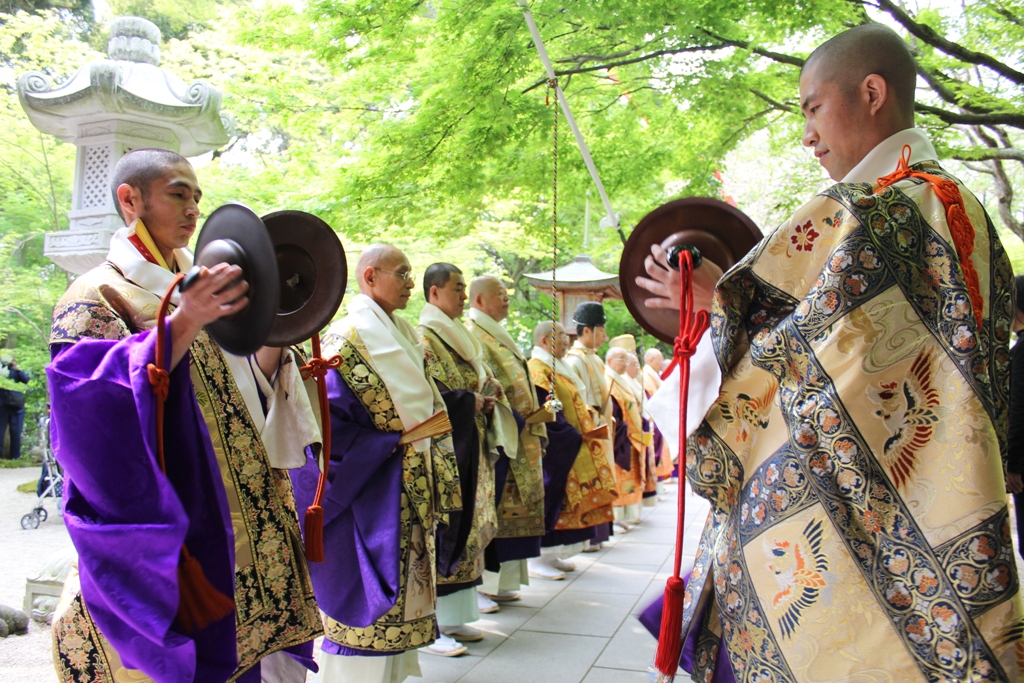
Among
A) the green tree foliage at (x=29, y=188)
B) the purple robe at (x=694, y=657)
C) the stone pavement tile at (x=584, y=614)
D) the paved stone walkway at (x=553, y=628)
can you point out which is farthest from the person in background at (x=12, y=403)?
the purple robe at (x=694, y=657)

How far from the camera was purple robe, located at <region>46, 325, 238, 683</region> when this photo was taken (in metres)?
1.98

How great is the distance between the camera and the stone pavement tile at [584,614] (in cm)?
525

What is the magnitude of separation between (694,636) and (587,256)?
33.0 ft

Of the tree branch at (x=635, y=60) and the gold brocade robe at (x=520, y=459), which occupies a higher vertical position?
the tree branch at (x=635, y=60)

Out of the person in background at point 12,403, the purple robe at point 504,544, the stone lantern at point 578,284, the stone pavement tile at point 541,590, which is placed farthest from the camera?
the person in background at point 12,403

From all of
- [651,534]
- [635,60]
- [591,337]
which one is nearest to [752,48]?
[635,60]

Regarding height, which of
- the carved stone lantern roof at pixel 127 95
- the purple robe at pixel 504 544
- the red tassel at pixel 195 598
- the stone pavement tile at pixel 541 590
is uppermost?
the carved stone lantern roof at pixel 127 95

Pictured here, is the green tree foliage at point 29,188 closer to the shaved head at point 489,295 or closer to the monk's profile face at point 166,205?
the shaved head at point 489,295

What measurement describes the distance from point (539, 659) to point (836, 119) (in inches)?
140

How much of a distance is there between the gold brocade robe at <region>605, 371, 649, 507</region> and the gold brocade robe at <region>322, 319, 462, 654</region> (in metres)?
5.07

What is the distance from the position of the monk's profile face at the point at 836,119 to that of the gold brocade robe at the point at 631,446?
6907 millimetres

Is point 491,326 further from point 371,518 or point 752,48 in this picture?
point 752,48

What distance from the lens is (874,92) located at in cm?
213

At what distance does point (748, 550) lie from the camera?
196 cm
